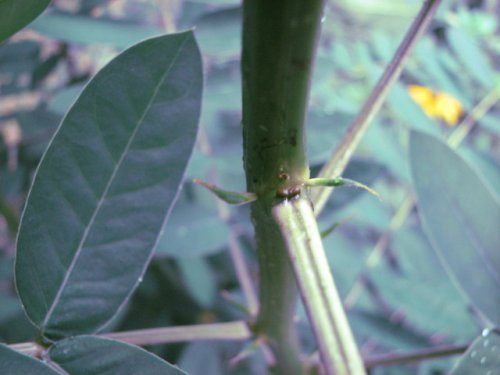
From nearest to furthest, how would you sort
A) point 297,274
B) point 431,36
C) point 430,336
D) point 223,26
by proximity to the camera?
point 297,274
point 223,26
point 430,336
point 431,36

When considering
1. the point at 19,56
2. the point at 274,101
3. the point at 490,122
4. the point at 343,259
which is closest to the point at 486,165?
the point at 490,122

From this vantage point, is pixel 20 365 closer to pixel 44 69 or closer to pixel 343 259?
pixel 343 259

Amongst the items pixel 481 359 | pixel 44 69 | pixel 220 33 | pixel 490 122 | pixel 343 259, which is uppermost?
pixel 44 69

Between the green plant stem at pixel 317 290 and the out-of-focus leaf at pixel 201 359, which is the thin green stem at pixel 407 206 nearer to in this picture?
the out-of-focus leaf at pixel 201 359

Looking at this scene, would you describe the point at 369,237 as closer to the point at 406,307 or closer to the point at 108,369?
the point at 406,307

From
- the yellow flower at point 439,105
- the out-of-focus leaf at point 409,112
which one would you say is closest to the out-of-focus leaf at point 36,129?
the out-of-focus leaf at point 409,112

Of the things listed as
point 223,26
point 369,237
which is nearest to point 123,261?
point 223,26
